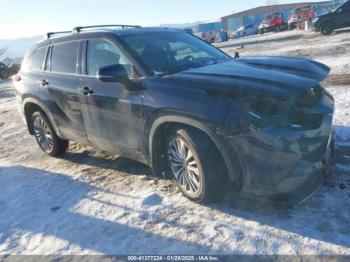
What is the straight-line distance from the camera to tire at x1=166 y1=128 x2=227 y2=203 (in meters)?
3.92

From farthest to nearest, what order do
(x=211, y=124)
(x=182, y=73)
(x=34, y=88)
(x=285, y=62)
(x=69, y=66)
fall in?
(x=34, y=88)
(x=69, y=66)
(x=285, y=62)
(x=182, y=73)
(x=211, y=124)

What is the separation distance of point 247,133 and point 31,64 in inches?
171

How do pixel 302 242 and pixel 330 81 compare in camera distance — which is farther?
pixel 330 81

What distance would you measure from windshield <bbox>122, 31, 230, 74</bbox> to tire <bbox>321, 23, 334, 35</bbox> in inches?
766

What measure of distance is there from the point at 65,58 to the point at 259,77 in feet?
9.69

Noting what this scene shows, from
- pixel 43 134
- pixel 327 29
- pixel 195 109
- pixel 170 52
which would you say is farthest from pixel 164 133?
pixel 327 29

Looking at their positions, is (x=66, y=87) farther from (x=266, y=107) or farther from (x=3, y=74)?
(x=3, y=74)

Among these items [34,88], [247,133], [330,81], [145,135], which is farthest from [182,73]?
[330,81]

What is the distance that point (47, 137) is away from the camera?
6.57 m

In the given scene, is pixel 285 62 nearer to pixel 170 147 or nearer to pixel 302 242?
pixel 170 147

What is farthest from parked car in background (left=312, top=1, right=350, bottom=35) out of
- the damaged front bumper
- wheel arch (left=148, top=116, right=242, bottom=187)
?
wheel arch (left=148, top=116, right=242, bottom=187)

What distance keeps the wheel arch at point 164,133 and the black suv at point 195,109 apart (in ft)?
0.04

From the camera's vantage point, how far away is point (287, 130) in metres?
3.44

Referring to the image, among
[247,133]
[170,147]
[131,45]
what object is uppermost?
[131,45]
